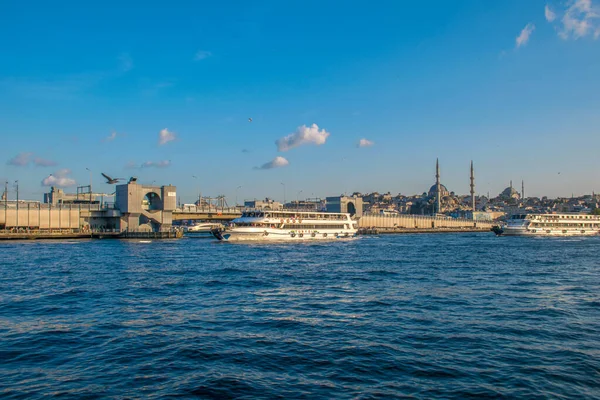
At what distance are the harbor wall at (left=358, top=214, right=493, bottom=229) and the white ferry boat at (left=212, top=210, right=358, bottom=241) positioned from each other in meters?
53.7

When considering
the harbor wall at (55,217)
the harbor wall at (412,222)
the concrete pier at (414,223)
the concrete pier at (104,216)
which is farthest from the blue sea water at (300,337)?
the harbor wall at (412,222)

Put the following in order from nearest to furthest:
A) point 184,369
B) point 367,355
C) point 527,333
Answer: point 184,369
point 367,355
point 527,333

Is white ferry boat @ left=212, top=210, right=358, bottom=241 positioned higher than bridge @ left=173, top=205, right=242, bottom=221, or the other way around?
bridge @ left=173, top=205, right=242, bottom=221

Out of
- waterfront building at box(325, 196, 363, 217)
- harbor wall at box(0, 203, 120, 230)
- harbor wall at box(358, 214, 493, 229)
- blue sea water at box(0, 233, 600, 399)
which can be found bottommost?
blue sea water at box(0, 233, 600, 399)

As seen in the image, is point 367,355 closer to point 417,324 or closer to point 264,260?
point 417,324

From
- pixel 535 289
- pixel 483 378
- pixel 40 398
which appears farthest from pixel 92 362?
pixel 535 289

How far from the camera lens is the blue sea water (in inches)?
417

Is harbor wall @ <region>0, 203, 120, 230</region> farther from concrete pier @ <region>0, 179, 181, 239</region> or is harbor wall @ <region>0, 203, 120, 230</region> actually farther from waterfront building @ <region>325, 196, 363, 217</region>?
waterfront building @ <region>325, 196, 363, 217</region>

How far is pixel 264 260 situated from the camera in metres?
40.1

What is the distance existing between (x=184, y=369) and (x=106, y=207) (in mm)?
85930

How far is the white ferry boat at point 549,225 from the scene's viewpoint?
90.9 m

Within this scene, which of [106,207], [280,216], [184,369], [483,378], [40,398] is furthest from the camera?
[106,207]

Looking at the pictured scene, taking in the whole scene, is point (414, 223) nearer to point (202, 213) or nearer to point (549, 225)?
point (549, 225)

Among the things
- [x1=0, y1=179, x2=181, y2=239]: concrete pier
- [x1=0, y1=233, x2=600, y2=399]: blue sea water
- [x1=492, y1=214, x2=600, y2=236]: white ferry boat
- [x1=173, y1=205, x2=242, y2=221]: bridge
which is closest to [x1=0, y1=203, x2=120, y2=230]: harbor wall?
[x1=0, y1=179, x2=181, y2=239]: concrete pier
